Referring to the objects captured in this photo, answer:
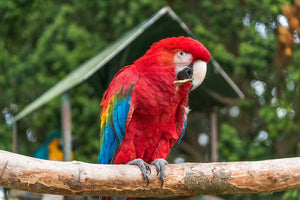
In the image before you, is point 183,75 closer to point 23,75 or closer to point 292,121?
point 292,121

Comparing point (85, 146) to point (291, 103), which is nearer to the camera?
point (291, 103)

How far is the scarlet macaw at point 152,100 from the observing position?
1795mm

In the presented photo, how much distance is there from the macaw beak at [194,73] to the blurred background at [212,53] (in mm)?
1535

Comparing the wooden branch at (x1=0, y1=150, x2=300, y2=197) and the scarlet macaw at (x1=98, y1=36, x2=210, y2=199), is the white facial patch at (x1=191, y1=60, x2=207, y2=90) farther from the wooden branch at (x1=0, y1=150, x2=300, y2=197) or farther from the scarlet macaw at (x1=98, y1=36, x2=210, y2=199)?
the wooden branch at (x1=0, y1=150, x2=300, y2=197)

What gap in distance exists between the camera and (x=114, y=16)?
4348 millimetres

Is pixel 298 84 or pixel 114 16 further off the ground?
pixel 114 16

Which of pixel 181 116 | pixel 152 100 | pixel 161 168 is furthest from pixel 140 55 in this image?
pixel 161 168

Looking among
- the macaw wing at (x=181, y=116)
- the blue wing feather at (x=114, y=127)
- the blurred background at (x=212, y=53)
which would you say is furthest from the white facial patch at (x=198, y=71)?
the blurred background at (x=212, y=53)

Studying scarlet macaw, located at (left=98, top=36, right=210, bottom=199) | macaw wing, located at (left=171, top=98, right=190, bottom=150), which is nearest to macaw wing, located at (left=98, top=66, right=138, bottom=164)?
scarlet macaw, located at (left=98, top=36, right=210, bottom=199)

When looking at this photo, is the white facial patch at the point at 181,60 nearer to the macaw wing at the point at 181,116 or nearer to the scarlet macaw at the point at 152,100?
the scarlet macaw at the point at 152,100

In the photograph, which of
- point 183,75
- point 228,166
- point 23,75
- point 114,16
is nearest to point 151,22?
point 183,75

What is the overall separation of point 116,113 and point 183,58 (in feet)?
1.25

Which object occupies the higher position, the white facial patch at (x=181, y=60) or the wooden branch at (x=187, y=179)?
the white facial patch at (x=181, y=60)

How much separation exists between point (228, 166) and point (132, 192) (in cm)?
37
